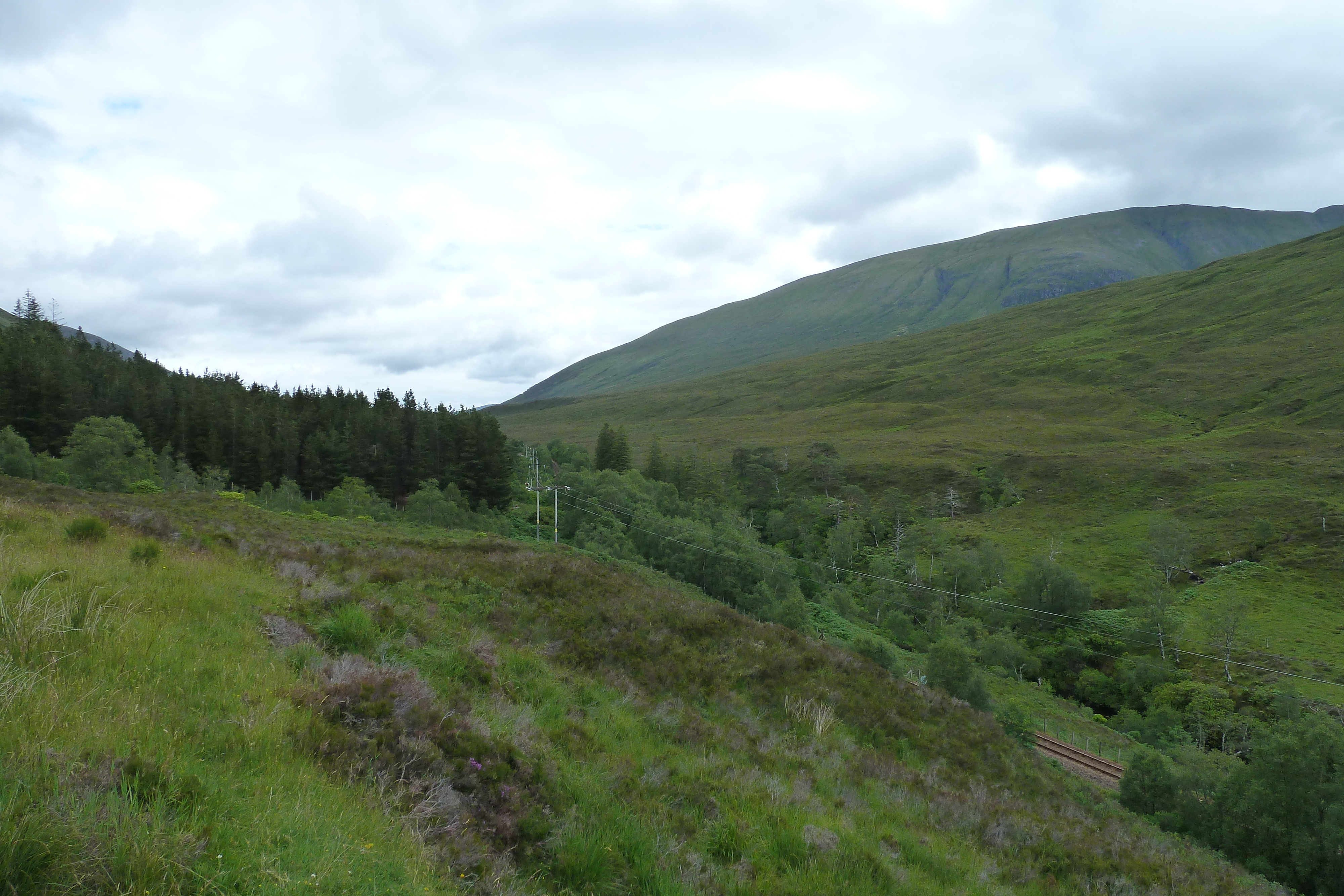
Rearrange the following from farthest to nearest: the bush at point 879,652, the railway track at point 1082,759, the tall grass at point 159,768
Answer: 1. the bush at point 879,652
2. the railway track at point 1082,759
3. the tall grass at point 159,768

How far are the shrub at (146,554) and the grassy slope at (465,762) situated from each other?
0.20 metres

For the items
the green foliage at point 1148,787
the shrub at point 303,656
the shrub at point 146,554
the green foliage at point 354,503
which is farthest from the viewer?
the green foliage at point 354,503

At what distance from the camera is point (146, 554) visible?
368 inches

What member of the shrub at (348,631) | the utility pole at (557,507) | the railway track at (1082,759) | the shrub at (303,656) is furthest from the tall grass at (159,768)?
the utility pole at (557,507)

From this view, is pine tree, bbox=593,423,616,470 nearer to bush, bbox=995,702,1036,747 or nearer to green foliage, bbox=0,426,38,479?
green foliage, bbox=0,426,38,479

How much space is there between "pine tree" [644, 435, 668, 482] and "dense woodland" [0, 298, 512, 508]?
25366 millimetres

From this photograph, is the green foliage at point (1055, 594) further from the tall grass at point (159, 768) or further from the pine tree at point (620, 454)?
the tall grass at point (159, 768)

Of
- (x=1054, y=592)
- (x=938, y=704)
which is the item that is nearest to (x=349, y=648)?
(x=938, y=704)

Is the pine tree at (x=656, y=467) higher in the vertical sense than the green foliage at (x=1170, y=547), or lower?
higher

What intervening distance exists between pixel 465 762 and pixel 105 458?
5821 centimetres

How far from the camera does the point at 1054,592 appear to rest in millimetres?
67438

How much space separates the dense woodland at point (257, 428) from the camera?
62.8m

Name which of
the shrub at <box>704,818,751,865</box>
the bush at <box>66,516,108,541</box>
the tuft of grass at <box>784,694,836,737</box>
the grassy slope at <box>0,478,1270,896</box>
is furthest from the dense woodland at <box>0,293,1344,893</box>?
the bush at <box>66,516,108,541</box>

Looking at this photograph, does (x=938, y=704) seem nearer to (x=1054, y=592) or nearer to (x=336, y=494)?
(x=336, y=494)
